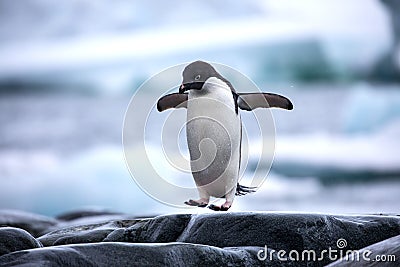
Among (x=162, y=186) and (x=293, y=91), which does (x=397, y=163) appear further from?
(x=162, y=186)

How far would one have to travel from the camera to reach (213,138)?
87.7 inches

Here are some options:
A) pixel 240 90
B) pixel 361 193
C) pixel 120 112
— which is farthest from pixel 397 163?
pixel 240 90

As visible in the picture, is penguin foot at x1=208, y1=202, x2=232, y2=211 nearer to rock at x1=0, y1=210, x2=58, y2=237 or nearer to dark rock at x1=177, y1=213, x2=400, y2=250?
dark rock at x1=177, y1=213, x2=400, y2=250

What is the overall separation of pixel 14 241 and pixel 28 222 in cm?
141

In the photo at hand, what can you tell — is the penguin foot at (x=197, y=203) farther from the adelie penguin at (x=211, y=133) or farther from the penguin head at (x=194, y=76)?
the penguin head at (x=194, y=76)

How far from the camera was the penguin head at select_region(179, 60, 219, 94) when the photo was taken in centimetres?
219

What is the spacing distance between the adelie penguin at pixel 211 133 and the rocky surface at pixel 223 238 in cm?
12

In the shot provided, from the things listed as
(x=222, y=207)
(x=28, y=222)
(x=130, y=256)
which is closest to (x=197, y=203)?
(x=222, y=207)

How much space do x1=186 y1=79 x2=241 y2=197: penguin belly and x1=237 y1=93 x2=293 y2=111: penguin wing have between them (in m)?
0.07

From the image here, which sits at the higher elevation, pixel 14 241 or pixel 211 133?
pixel 211 133

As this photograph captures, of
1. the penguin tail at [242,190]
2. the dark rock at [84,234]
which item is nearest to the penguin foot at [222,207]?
the penguin tail at [242,190]

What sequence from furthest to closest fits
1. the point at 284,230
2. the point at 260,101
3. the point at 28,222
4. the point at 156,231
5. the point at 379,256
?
1. the point at 28,222
2. the point at 260,101
3. the point at 156,231
4. the point at 284,230
5. the point at 379,256

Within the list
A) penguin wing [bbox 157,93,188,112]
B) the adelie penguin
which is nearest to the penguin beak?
the adelie penguin

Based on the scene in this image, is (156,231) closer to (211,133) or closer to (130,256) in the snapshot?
(211,133)
